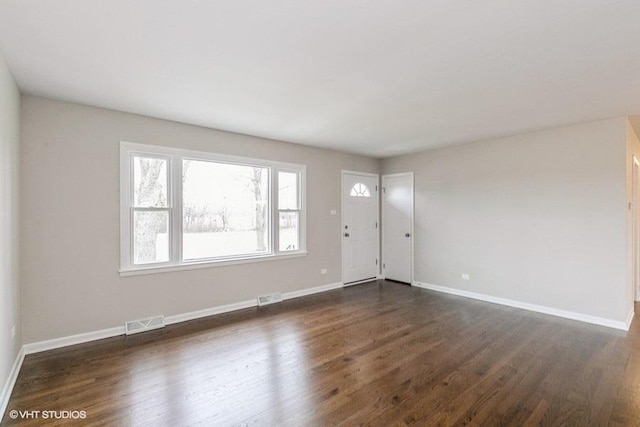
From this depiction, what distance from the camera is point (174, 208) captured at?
13.0 feet

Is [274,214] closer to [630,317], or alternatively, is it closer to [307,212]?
[307,212]

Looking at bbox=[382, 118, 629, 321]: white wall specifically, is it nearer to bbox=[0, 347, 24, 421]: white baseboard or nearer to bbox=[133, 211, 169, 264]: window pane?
bbox=[133, 211, 169, 264]: window pane

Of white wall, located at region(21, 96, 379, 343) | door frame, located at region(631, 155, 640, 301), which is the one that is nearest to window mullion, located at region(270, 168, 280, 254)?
white wall, located at region(21, 96, 379, 343)

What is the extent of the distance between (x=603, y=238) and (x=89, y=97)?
6.07 m

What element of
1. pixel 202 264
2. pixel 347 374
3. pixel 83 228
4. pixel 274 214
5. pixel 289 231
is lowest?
pixel 347 374

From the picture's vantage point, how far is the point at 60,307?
3.24m

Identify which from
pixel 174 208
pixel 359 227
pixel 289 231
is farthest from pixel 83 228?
pixel 359 227

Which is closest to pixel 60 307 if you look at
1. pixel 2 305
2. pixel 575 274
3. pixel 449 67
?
pixel 2 305

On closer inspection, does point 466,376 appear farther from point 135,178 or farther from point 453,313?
point 135,178

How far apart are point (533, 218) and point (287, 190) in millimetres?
3684

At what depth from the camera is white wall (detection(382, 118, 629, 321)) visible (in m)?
3.82

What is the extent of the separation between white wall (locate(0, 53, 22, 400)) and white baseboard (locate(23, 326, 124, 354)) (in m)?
0.17

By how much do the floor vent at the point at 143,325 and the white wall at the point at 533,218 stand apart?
434cm

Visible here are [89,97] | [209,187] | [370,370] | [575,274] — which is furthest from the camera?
[209,187]
